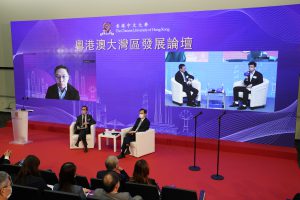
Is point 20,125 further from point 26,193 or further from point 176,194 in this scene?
point 176,194

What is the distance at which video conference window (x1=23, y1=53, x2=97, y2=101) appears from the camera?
837 cm

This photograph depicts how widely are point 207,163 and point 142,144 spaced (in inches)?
55.4

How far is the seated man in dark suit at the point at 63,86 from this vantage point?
8.65 meters

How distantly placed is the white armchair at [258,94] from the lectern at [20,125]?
5021mm

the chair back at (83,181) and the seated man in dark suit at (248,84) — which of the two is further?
the seated man in dark suit at (248,84)

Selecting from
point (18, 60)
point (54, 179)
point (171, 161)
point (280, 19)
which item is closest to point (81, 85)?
point (18, 60)

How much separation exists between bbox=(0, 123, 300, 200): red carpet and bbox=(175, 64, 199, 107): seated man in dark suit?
3.10 feet

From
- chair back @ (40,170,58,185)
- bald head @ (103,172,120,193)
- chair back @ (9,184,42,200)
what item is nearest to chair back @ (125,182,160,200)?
bald head @ (103,172,120,193)

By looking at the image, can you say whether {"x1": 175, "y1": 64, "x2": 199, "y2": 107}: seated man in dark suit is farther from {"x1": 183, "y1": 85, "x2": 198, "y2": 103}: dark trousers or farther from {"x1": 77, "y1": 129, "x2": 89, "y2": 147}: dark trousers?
{"x1": 77, "y1": 129, "x2": 89, "y2": 147}: dark trousers

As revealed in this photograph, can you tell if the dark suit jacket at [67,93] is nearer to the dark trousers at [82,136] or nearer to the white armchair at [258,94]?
the dark trousers at [82,136]

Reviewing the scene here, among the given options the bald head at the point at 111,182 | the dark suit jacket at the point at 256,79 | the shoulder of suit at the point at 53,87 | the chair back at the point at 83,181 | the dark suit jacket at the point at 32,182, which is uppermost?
the dark suit jacket at the point at 256,79

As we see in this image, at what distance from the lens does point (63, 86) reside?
874 cm

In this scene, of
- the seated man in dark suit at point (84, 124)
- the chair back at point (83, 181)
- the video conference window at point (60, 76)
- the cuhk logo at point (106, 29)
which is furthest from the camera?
the video conference window at point (60, 76)

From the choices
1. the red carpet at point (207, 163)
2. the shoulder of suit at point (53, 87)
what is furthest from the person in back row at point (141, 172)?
the shoulder of suit at point (53, 87)
